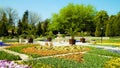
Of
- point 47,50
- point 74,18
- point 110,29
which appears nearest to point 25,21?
point 74,18


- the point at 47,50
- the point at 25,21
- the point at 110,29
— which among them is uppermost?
the point at 25,21

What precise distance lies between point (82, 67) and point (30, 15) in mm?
60638

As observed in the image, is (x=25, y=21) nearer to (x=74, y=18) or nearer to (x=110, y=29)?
(x=74, y=18)

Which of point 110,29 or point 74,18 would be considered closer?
point 110,29

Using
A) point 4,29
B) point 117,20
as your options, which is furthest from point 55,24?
point 117,20

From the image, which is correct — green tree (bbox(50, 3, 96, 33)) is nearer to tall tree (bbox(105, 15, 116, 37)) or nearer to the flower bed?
tall tree (bbox(105, 15, 116, 37))

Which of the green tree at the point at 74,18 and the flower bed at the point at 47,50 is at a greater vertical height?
the green tree at the point at 74,18

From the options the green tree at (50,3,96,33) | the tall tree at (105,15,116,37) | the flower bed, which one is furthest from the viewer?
the green tree at (50,3,96,33)

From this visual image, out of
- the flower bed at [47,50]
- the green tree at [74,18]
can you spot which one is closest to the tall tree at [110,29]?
the green tree at [74,18]

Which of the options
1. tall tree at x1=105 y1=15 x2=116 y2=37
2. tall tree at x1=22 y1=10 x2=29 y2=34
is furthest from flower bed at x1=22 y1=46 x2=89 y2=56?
tall tree at x1=22 y1=10 x2=29 y2=34

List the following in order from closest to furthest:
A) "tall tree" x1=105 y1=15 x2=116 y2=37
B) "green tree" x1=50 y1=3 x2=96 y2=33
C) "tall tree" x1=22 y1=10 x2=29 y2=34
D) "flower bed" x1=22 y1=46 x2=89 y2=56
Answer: "flower bed" x1=22 y1=46 x2=89 y2=56, "tall tree" x1=105 y1=15 x2=116 y2=37, "tall tree" x1=22 y1=10 x2=29 y2=34, "green tree" x1=50 y1=3 x2=96 y2=33

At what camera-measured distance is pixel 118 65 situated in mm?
8844

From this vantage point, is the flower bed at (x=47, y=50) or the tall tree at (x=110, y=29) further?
the tall tree at (x=110, y=29)

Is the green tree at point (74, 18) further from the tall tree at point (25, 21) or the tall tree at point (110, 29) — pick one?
the tall tree at point (110, 29)
